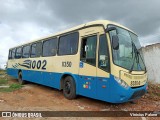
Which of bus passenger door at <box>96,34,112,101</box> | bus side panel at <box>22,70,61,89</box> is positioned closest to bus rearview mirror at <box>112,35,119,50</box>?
bus passenger door at <box>96,34,112,101</box>

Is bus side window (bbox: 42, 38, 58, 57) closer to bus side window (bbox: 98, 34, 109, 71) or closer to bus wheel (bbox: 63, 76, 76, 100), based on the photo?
bus wheel (bbox: 63, 76, 76, 100)

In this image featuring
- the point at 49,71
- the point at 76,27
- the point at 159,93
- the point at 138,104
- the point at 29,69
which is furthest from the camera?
the point at 29,69

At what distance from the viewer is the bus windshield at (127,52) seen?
6.52 metres

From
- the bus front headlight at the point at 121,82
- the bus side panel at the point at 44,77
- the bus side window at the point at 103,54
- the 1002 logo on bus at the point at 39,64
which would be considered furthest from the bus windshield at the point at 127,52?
the 1002 logo on bus at the point at 39,64

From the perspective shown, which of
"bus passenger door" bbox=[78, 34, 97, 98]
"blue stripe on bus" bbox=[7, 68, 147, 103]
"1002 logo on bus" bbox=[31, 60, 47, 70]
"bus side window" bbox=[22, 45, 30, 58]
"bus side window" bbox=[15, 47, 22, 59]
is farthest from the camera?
"bus side window" bbox=[15, 47, 22, 59]

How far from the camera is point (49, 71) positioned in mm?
10281

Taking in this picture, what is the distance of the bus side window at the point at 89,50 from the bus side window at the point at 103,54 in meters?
0.33

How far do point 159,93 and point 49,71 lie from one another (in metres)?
5.71

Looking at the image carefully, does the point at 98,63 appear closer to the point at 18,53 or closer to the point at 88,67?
the point at 88,67

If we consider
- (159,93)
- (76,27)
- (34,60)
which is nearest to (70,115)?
(76,27)

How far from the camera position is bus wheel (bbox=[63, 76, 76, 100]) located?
8.29 metres

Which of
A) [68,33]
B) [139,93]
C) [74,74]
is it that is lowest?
[139,93]

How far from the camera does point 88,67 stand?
7.39 metres

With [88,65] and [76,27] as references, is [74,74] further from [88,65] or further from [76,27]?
[76,27]
